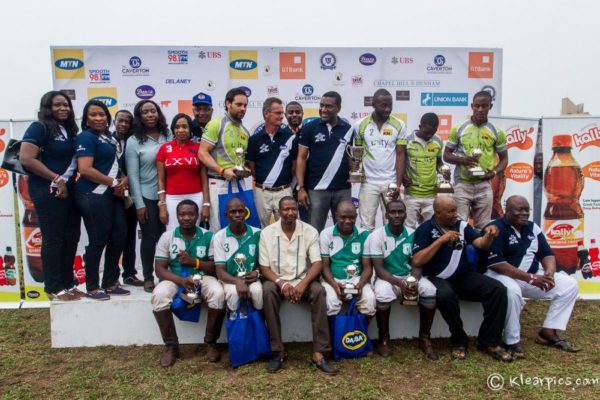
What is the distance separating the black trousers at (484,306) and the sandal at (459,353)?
0.13ft

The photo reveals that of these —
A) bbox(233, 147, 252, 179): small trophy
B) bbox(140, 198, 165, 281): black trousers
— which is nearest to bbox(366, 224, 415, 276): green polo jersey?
bbox(233, 147, 252, 179): small trophy

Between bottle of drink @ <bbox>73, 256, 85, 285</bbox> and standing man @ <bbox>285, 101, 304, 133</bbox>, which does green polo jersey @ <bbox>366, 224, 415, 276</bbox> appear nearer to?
standing man @ <bbox>285, 101, 304, 133</bbox>

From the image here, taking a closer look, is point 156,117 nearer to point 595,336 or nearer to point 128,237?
point 128,237

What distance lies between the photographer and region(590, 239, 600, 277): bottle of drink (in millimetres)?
5680

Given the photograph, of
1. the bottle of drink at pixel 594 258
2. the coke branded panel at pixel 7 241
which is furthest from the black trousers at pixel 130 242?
the bottle of drink at pixel 594 258

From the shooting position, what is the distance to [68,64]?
5.89m

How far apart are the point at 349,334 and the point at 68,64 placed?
484 centimetres

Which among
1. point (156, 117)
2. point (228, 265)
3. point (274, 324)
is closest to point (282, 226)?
point (228, 265)

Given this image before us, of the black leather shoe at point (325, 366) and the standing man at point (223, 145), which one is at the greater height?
the standing man at point (223, 145)

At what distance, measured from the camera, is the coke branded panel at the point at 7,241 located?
5.42 m

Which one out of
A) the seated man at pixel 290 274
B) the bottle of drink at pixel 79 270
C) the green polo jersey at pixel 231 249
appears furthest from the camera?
the bottle of drink at pixel 79 270

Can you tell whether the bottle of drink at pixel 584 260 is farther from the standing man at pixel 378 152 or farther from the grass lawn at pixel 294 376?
the standing man at pixel 378 152

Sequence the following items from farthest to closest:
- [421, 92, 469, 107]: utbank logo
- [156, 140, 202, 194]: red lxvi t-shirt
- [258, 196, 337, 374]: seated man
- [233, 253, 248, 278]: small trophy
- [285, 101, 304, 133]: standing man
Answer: [421, 92, 469, 107]: utbank logo < [285, 101, 304, 133]: standing man < [156, 140, 202, 194]: red lxvi t-shirt < [233, 253, 248, 278]: small trophy < [258, 196, 337, 374]: seated man

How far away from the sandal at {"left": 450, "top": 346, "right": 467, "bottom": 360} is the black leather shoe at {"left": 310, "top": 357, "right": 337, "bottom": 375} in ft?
3.46
